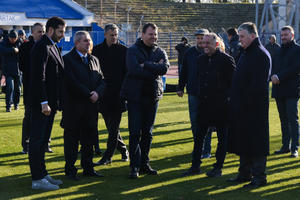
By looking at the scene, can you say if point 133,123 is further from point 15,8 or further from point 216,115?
point 15,8

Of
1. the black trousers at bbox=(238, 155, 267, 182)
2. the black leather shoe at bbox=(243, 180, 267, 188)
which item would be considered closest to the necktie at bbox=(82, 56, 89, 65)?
the black trousers at bbox=(238, 155, 267, 182)

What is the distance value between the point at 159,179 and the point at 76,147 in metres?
1.21

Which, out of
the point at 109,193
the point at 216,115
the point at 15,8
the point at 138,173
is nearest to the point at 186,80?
the point at 216,115

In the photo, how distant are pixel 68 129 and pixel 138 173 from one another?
1146mm

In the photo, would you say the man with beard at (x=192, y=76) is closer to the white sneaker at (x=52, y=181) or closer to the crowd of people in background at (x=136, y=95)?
the crowd of people in background at (x=136, y=95)

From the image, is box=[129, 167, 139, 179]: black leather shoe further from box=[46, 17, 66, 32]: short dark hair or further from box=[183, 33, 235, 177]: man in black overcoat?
box=[46, 17, 66, 32]: short dark hair

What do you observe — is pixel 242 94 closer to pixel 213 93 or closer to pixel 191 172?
pixel 213 93

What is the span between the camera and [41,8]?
31203 millimetres

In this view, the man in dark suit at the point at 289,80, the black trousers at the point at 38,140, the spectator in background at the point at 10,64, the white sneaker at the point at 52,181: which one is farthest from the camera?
the spectator in background at the point at 10,64

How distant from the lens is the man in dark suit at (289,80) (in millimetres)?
8047

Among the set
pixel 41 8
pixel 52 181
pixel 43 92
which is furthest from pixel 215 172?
pixel 41 8

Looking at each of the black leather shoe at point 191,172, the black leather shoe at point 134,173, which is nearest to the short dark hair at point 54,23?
the black leather shoe at point 134,173

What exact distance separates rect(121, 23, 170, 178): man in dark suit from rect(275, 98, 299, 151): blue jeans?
2533mm

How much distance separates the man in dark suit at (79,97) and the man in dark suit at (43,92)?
243mm
